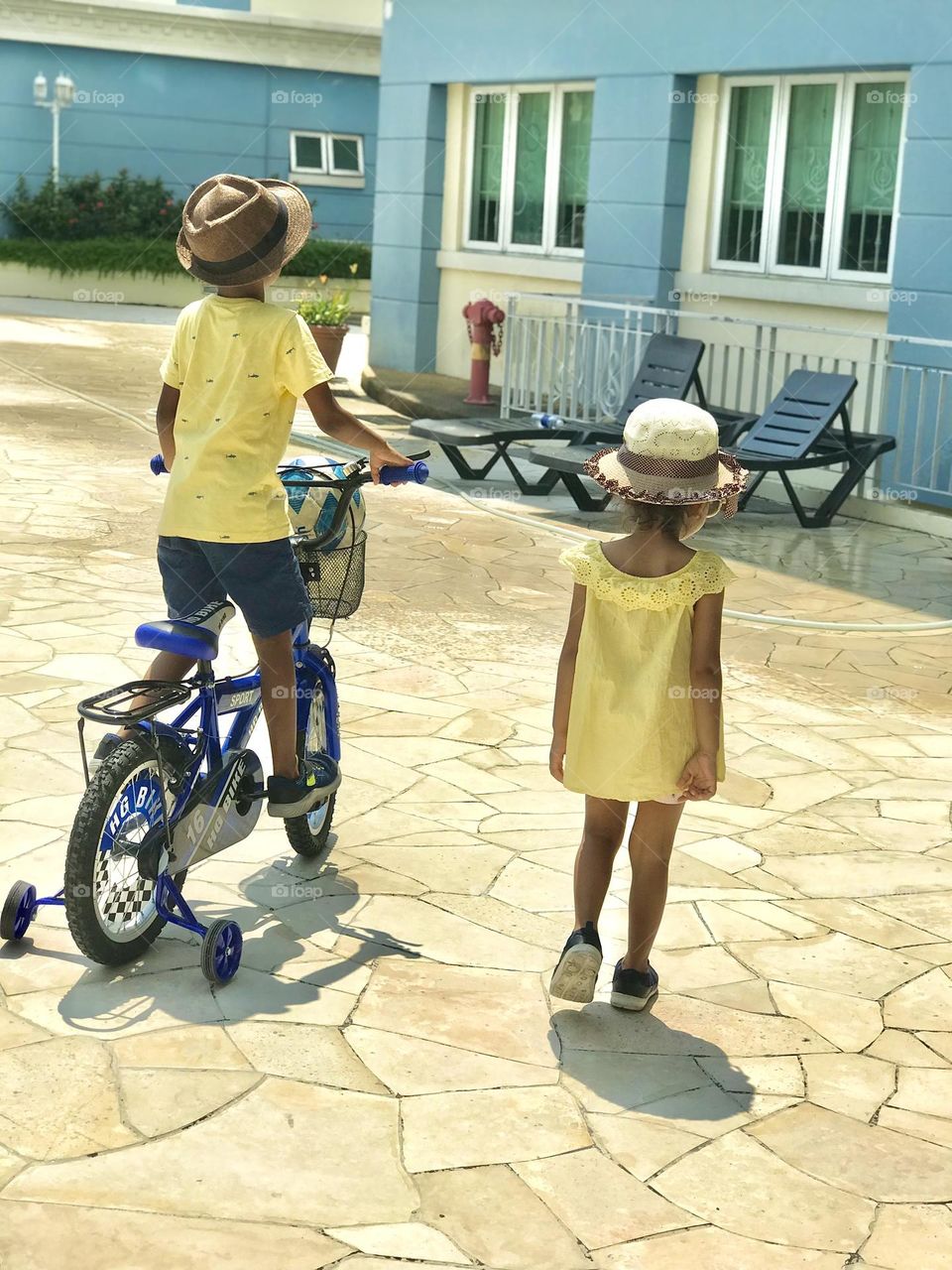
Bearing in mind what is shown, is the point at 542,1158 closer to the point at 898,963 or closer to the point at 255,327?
the point at 898,963

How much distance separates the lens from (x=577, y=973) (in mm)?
3627

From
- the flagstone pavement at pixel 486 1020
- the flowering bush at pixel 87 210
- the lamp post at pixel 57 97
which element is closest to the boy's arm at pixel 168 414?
the flagstone pavement at pixel 486 1020

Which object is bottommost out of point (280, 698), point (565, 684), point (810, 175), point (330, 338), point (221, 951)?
point (221, 951)

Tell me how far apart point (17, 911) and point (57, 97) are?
22561 millimetres

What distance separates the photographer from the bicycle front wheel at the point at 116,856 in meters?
3.49

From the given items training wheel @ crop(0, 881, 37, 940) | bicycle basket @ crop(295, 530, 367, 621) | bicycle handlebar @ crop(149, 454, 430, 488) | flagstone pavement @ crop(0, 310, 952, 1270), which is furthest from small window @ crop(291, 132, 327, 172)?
training wheel @ crop(0, 881, 37, 940)

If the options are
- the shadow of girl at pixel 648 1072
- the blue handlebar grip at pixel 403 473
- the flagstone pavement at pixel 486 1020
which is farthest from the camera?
the blue handlebar grip at pixel 403 473

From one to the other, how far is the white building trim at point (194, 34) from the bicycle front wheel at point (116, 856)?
23.0 meters

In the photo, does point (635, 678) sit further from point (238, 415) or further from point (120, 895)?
point (120, 895)

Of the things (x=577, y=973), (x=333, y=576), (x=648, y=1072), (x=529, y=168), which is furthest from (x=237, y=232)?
(x=529, y=168)

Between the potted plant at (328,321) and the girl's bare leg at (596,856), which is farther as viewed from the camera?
the potted plant at (328,321)

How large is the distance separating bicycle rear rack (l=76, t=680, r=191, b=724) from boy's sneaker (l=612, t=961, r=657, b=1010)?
3.96 feet

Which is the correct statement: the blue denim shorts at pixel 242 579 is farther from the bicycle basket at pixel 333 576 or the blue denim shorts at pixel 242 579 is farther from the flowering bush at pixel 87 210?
the flowering bush at pixel 87 210

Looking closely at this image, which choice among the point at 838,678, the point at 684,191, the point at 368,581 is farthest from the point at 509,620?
the point at 684,191
